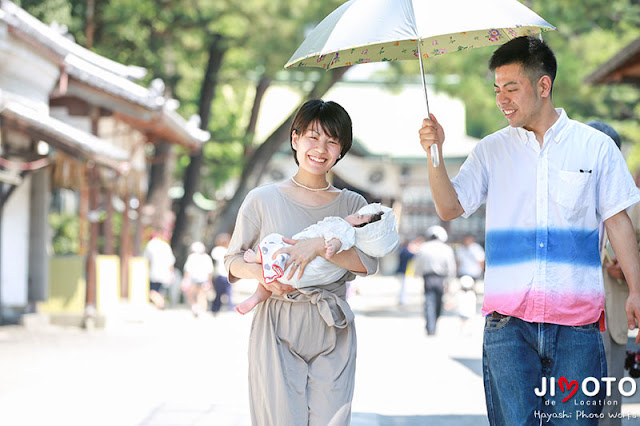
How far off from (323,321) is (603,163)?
4.50 ft

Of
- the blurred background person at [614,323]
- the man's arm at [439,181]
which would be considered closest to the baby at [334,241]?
the man's arm at [439,181]

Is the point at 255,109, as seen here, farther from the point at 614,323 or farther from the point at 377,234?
the point at 377,234

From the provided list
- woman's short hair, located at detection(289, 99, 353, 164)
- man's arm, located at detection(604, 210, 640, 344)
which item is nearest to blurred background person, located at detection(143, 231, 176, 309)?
woman's short hair, located at detection(289, 99, 353, 164)

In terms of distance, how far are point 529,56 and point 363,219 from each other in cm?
99

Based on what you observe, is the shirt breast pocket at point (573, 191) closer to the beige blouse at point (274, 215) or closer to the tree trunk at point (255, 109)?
the beige blouse at point (274, 215)

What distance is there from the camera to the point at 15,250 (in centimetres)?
1777

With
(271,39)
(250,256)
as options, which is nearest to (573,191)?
(250,256)

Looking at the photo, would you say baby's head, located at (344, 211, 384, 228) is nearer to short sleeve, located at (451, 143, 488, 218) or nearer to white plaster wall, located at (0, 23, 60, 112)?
short sleeve, located at (451, 143, 488, 218)

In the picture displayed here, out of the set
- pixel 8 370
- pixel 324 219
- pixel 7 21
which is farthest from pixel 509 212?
pixel 7 21

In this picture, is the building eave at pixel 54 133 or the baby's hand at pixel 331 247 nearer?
the baby's hand at pixel 331 247

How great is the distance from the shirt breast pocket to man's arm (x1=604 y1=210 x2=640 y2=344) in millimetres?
137

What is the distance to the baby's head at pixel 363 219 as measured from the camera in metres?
4.26

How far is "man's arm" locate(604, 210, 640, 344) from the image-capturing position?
4.01m

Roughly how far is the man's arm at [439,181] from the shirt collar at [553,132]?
1.12ft
